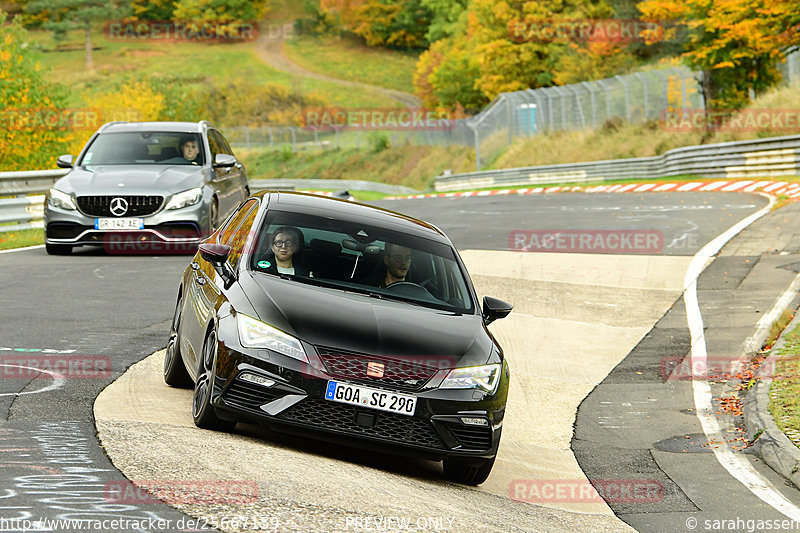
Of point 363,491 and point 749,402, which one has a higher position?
point 363,491

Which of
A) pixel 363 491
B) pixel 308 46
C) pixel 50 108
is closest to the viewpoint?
pixel 363 491

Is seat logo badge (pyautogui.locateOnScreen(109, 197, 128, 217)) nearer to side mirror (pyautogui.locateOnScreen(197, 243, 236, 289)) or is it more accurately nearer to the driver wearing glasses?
side mirror (pyautogui.locateOnScreen(197, 243, 236, 289))

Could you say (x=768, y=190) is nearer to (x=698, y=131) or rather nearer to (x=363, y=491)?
(x=698, y=131)

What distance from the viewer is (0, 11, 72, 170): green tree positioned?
50000 millimetres

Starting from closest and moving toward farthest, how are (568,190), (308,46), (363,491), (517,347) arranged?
(363,491) < (517,347) < (568,190) < (308,46)

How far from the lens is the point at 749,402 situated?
968 cm

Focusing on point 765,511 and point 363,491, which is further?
point 765,511

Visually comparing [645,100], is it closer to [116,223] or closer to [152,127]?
[152,127]

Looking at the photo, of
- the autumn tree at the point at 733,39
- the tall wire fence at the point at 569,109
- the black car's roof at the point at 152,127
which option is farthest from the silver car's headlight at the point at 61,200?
the tall wire fence at the point at 569,109

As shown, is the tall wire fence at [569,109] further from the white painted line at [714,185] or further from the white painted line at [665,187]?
the white painted line at [714,185]

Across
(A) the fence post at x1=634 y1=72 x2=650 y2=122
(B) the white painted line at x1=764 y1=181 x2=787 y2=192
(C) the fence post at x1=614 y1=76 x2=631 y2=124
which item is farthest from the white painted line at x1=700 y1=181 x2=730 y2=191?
(C) the fence post at x1=614 y1=76 x2=631 y2=124

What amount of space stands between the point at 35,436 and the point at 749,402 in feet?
18.9

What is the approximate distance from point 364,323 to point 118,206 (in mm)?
9557

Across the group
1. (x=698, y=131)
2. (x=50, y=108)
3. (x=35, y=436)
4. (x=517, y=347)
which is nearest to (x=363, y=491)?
(x=35, y=436)
